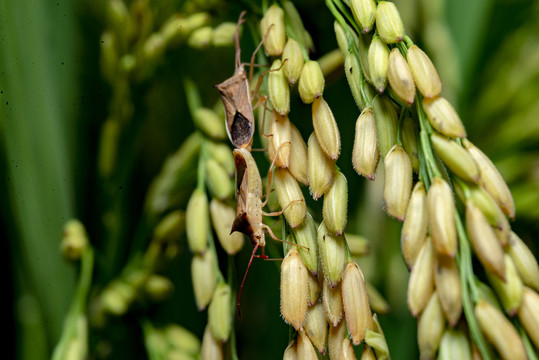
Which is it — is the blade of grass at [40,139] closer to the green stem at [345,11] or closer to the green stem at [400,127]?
the green stem at [345,11]

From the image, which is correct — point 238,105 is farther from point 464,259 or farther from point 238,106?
point 464,259

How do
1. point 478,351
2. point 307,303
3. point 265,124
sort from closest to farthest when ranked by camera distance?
point 478,351 → point 307,303 → point 265,124

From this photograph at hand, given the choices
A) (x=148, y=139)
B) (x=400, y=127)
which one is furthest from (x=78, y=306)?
(x=400, y=127)

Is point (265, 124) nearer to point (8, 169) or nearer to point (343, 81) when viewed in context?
point (343, 81)

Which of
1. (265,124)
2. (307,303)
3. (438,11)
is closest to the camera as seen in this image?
(307,303)

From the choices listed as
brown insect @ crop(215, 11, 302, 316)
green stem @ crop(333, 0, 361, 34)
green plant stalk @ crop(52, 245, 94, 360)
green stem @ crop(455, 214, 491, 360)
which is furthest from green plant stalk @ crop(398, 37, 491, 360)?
green plant stalk @ crop(52, 245, 94, 360)

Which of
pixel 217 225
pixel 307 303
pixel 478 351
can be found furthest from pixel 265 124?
pixel 478 351
